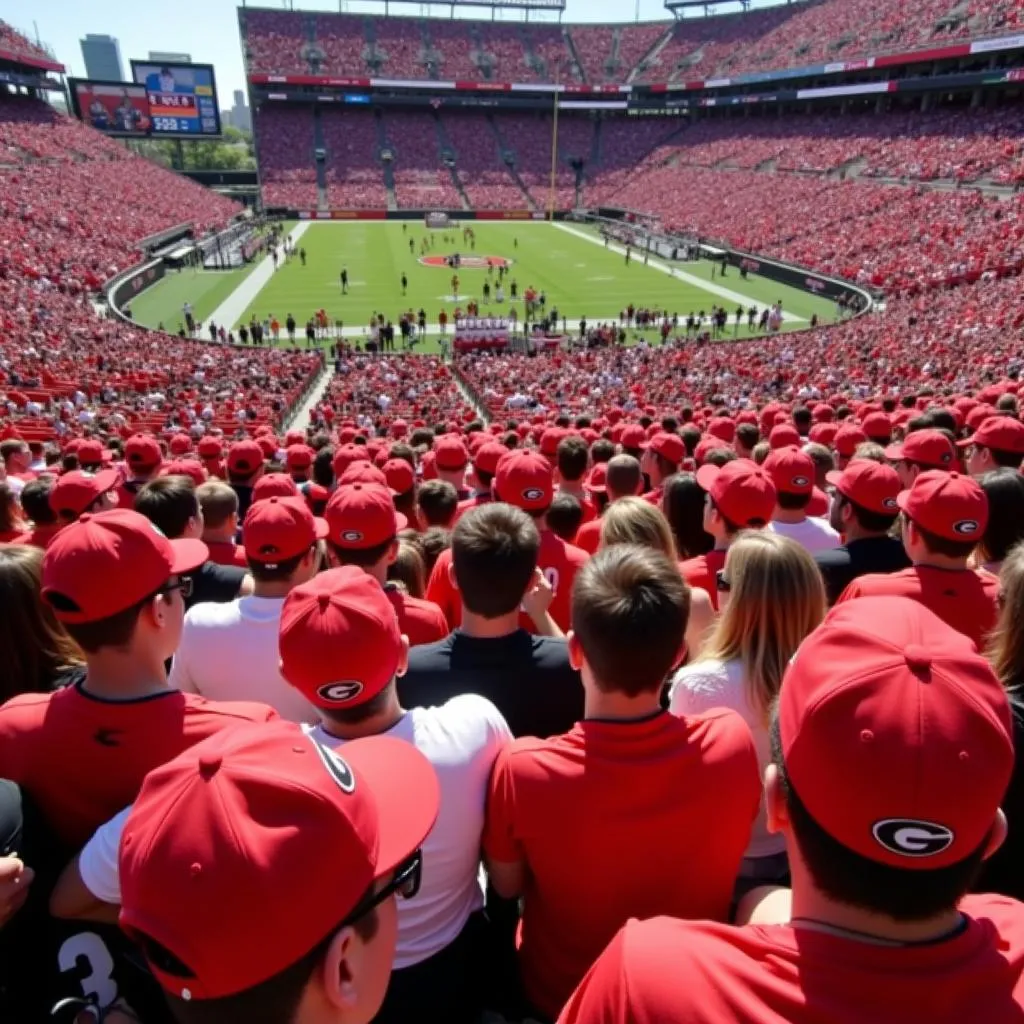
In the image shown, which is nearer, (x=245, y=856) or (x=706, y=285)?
(x=245, y=856)

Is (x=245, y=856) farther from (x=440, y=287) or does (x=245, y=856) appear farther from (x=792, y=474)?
(x=440, y=287)

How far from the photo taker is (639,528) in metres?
4.79

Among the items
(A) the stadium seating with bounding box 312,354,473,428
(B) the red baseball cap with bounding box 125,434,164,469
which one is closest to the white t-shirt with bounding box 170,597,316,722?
(B) the red baseball cap with bounding box 125,434,164,469

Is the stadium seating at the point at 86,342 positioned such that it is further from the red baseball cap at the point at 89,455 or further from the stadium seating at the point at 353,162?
the stadium seating at the point at 353,162

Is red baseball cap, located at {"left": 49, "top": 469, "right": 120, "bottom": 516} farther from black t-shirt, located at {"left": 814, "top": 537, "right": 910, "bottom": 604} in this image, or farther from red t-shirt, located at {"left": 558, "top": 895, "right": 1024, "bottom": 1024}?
red t-shirt, located at {"left": 558, "top": 895, "right": 1024, "bottom": 1024}

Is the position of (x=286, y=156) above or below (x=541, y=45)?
below

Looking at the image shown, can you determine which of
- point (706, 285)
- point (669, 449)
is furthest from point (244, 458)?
point (706, 285)

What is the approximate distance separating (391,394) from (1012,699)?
79.0 ft

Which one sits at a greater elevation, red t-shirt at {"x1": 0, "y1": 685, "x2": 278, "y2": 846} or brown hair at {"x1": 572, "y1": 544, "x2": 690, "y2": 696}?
brown hair at {"x1": 572, "y1": 544, "x2": 690, "y2": 696}

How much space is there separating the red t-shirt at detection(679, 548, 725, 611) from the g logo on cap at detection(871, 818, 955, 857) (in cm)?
314

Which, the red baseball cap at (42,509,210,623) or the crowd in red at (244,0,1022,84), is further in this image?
the crowd in red at (244,0,1022,84)

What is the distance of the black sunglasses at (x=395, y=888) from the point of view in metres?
1.60

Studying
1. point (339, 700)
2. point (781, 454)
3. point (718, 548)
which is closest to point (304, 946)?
point (339, 700)

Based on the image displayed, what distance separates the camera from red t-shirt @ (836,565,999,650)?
165 inches
